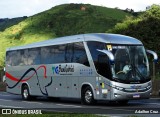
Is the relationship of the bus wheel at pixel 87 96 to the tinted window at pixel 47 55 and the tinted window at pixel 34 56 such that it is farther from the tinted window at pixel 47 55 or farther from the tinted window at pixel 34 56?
the tinted window at pixel 34 56

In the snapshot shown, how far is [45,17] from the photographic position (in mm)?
90125

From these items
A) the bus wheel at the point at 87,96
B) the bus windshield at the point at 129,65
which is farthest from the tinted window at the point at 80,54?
the bus windshield at the point at 129,65

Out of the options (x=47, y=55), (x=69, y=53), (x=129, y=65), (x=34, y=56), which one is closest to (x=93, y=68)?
(x=129, y=65)

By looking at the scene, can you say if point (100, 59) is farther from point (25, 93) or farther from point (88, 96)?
point (25, 93)

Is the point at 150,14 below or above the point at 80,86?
above

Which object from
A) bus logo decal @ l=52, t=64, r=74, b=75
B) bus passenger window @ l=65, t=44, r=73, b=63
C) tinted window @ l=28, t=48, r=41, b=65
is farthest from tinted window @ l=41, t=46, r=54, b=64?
bus passenger window @ l=65, t=44, r=73, b=63

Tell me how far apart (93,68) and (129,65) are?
1.71 meters

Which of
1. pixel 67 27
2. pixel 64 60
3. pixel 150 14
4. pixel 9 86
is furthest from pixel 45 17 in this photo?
pixel 64 60

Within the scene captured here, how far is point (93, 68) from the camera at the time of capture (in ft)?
71.8

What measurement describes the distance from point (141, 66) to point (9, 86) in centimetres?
1208

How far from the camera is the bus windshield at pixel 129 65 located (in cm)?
2102

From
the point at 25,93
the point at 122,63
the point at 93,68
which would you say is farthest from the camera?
the point at 25,93

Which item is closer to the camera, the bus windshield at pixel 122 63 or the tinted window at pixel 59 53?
the bus windshield at pixel 122 63

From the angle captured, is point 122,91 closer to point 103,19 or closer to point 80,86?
point 80,86
